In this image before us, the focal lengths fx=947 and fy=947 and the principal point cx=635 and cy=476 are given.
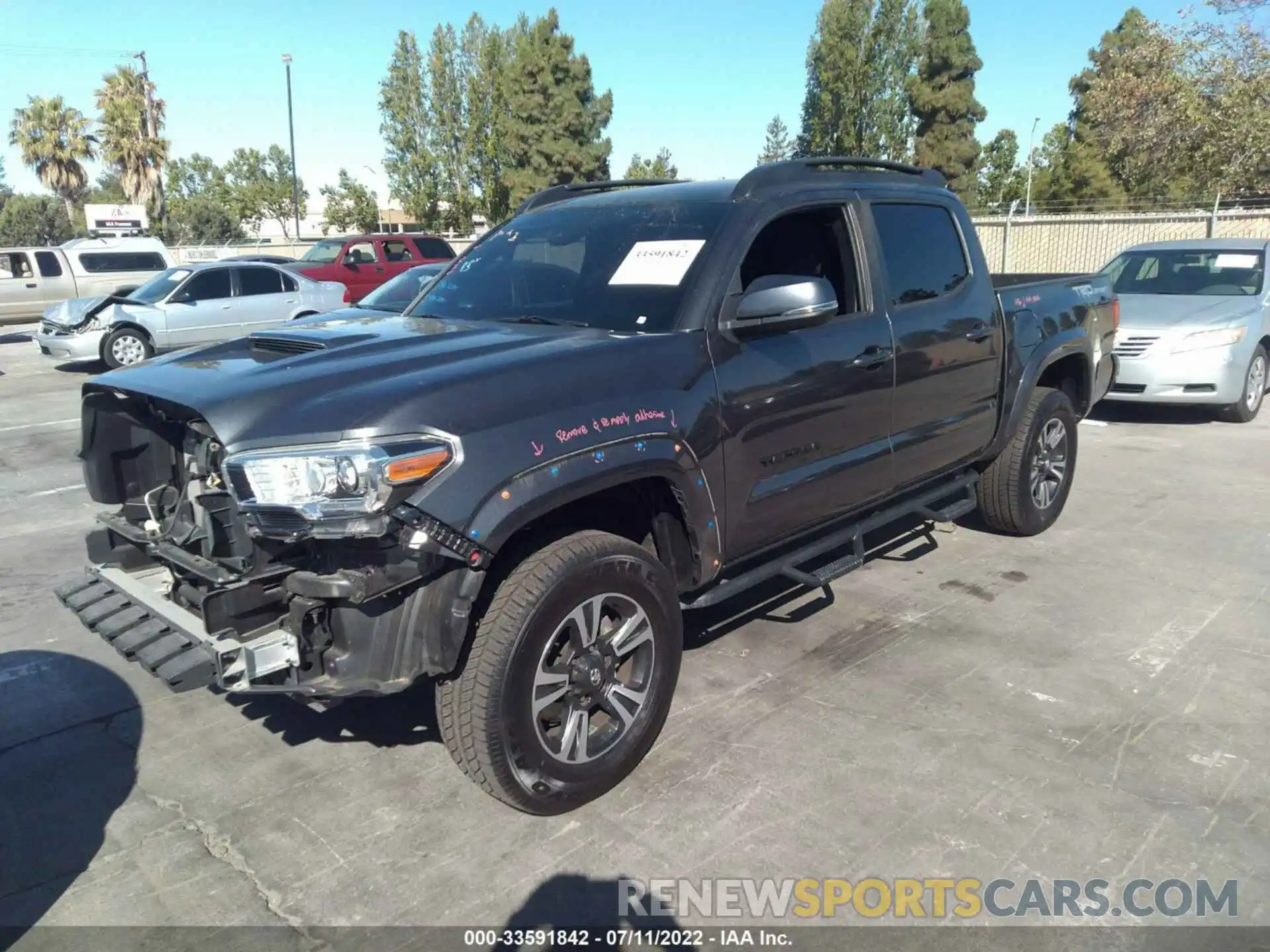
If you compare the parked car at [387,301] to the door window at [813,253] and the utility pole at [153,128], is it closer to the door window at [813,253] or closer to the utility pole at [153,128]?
the door window at [813,253]

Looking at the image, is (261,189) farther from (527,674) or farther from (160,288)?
(527,674)

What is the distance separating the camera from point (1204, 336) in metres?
8.99

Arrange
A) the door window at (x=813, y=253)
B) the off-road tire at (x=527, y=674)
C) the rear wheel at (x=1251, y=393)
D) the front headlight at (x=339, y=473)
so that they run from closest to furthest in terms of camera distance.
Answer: the front headlight at (x=339, y=473), the off-road tire at (x=527, y=674), the door window at (x=813, y=253), the rear wheel at (x=1251, y=393)

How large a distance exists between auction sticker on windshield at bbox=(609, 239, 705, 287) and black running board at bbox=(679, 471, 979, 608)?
120 centimetres

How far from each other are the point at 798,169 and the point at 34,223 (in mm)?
59576

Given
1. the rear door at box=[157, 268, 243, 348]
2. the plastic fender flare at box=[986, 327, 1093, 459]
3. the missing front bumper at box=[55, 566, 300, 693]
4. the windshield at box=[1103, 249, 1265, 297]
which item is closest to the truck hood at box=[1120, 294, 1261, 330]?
the windshield at box=[1103, 249, 1265, 297]

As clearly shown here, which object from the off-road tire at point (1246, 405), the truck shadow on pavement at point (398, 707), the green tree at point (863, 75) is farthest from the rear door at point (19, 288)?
the green tree at point (863, 75)

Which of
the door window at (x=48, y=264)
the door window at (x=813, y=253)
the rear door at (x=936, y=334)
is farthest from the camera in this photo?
the door window at (x=48, y=264)

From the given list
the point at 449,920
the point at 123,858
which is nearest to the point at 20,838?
the point at 123,858

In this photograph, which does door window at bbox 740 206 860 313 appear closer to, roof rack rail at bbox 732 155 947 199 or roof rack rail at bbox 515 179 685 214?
roof rack rail at bbox 732 155 947 199

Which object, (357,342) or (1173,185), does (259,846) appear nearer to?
(357,342)

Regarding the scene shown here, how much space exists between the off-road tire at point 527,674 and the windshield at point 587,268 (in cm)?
96

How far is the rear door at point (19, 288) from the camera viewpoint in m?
20.4

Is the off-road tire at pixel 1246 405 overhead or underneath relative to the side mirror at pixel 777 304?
underneath
